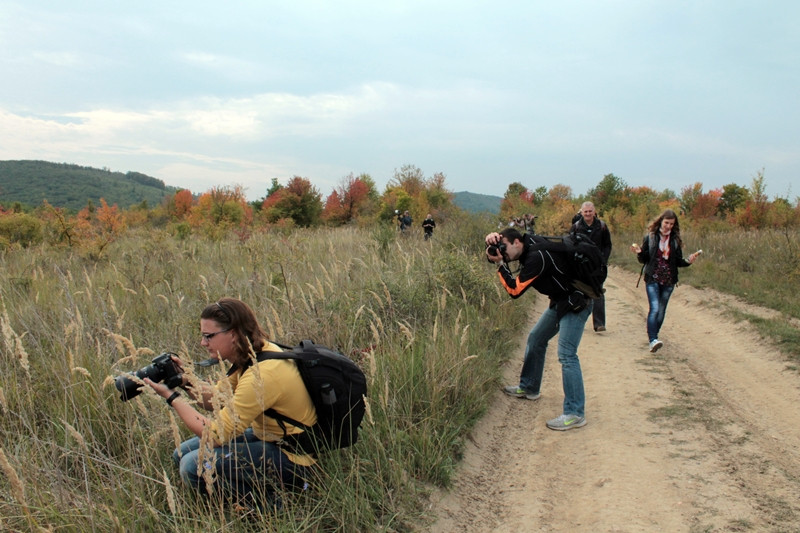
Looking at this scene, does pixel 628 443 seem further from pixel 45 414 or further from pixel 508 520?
pixel 45 414

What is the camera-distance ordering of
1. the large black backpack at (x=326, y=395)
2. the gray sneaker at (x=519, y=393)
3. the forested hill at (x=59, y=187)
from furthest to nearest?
the forested hill at (x=59, y=187) → the gray sneaker at (x=519, y=393) → the large black backpack at (x=326, y=395)

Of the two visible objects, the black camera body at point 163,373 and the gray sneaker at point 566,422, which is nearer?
the black camera body at point 163,373

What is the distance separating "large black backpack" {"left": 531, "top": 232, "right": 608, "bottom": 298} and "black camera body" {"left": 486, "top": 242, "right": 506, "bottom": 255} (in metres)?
0.29

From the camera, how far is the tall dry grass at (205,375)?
2496 mm

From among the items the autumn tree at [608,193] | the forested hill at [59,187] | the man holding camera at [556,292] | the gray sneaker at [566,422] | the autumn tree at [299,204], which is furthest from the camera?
the forested hill at [59,187]

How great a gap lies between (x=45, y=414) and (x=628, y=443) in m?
4.53

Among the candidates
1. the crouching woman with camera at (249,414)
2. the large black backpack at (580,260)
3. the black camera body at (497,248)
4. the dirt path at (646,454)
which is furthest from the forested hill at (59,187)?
the crouching woman with camera at (249,414)

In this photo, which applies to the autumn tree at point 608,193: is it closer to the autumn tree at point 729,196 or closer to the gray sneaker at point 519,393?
the autumn tree at point 729,196

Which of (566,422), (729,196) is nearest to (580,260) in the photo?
(566,422)

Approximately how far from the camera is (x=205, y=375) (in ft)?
14.1

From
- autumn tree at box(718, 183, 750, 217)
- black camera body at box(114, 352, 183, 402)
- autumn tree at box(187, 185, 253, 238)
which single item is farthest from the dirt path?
autumn tree at box(718, 183, 750, 217)

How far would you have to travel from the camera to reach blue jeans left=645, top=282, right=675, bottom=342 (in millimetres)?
6992

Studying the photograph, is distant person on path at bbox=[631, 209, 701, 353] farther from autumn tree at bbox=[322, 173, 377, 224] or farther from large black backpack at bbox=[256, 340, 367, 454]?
autumn tree at bbox=[322, 173, 377, 224]

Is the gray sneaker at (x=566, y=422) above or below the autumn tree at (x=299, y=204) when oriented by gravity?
below
